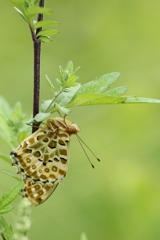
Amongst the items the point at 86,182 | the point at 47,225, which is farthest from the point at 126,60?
the point at 47,225

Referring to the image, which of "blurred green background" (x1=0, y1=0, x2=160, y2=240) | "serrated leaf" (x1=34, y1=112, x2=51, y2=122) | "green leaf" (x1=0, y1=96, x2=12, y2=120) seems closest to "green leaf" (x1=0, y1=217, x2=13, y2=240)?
"serrated leaf" (x1=34, y1=112, x2=51, y2=122)

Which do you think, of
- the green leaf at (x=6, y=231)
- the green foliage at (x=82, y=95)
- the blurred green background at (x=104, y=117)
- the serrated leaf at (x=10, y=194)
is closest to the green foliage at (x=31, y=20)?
the green foliage at (x=82, y=95)

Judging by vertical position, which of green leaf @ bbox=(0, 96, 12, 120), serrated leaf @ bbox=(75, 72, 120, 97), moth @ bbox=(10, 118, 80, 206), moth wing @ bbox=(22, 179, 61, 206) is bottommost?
moth wing @ bbox=(22, 179, 61, 206)

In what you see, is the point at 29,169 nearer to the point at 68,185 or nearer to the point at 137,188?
the point at 137,188

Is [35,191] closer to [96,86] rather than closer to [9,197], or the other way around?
[9,197]

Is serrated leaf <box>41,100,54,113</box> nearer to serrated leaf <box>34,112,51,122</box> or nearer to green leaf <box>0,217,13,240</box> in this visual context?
serrated leaf <box>34,112,51,122</box>

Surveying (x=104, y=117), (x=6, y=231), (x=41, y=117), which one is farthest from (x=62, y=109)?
(x=104, y=117)
